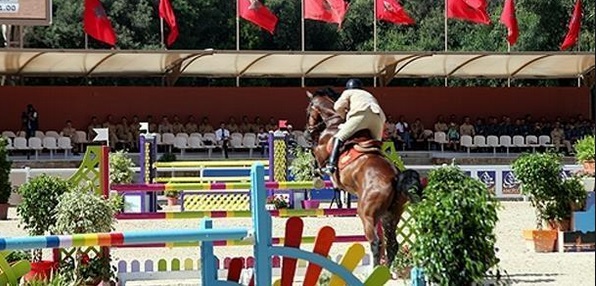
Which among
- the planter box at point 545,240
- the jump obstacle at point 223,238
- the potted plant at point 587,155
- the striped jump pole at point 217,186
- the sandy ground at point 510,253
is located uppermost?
the potted plant at point 587,155

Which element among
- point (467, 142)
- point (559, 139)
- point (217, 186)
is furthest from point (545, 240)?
point (559, 139)

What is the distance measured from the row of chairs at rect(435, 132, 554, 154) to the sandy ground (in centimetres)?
964

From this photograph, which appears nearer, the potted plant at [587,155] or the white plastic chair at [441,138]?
the potted plant at [587,155]

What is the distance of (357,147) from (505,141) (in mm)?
17891

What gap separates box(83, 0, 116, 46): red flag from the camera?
84.0 feet

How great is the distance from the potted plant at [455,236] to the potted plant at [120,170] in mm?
11471

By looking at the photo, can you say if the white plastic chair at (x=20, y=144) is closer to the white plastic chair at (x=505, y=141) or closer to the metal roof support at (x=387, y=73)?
the metal roof support at (x=387, y=73)

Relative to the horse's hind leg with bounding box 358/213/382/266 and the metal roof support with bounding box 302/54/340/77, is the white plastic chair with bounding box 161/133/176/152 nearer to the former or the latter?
the metal roof support with bounding box 302/54/340/77

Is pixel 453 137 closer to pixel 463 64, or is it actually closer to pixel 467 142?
pixel 467 142

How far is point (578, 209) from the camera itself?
12180 mm

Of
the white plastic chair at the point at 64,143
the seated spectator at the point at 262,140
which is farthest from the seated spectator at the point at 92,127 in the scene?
the seated spectator at the point at 262,140

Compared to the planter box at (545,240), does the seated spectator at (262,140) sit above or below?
above

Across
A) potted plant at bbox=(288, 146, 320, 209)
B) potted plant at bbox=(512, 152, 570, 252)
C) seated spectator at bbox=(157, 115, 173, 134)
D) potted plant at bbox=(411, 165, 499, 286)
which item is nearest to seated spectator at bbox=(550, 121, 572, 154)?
seated spectator at bbox=(157, 115, 173, 134)

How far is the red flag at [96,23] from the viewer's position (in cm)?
2561
